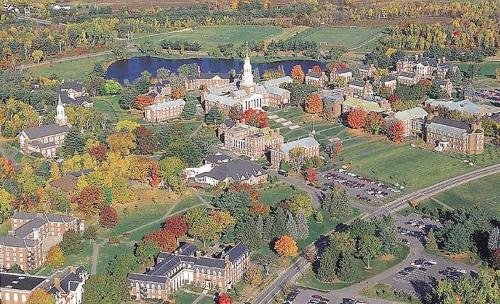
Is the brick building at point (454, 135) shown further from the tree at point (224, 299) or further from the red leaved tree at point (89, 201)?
the tree at point (224, 299)

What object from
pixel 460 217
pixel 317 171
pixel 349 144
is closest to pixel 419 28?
pixel 349 144

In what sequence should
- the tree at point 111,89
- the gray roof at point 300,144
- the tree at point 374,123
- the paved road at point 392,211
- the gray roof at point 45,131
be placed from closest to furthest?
the paved road at point 392,211 → the gray roof at point 300,144 → the gray roof at point 45,131 → the tree at point 374,123 → the tree at point 111,89

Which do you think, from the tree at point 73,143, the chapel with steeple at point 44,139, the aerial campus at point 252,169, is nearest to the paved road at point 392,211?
the aerial campus at point 252,169

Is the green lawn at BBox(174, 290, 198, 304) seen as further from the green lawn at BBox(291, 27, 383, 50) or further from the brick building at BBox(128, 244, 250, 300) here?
the green lawn at BBox(291, 27, 383, 50)

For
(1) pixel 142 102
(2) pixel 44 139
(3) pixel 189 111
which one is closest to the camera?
(2) pixel 44 139

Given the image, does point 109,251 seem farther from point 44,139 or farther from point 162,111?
point 162,111

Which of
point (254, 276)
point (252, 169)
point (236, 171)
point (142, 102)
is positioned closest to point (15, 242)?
point (254, 276)
